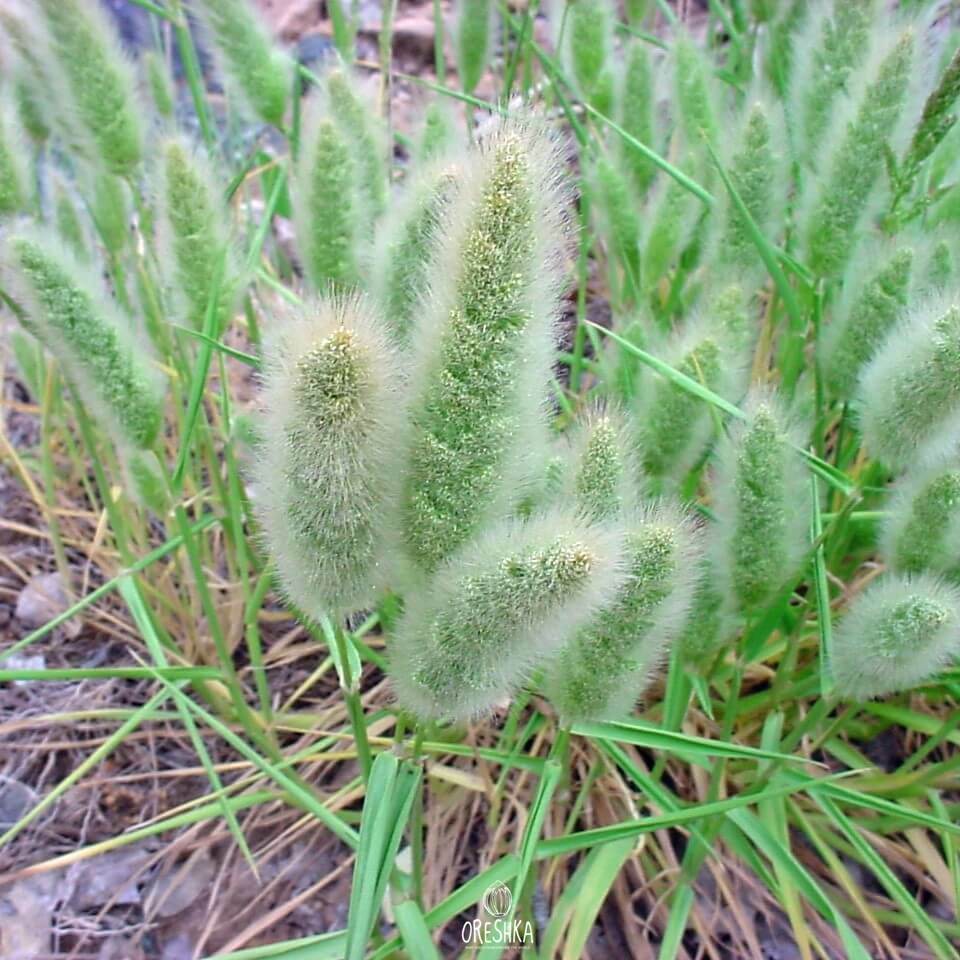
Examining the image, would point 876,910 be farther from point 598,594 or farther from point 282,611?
point 282,611

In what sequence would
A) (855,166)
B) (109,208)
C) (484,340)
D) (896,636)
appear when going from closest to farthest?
1. (484,340)
2. (896,636)
3. (855,166)
4. (109,208)

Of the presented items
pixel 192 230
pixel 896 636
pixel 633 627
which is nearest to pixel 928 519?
pixel 896 636

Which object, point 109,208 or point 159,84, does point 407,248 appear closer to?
point 109,208

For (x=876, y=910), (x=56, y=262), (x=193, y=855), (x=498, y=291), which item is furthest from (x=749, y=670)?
(x=56, y=262)

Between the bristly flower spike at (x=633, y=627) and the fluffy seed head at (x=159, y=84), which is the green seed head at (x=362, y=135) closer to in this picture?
the fluffy seed head at (x=159, y=84)

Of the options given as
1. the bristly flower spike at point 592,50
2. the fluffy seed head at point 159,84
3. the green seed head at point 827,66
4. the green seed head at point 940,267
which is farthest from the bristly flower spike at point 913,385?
the fluffy seed head at point 159,84

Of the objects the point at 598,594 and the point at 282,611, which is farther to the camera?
the point at 282,611
